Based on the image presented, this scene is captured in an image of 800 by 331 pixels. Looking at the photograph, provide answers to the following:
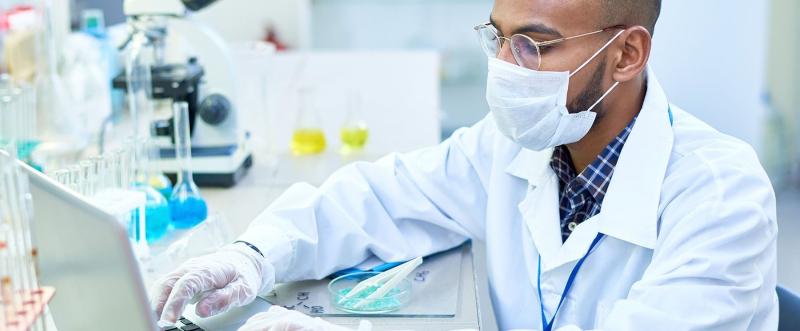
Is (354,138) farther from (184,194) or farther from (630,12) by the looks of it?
(630,12)

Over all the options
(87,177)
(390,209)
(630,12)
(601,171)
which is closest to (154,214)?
(87,177)

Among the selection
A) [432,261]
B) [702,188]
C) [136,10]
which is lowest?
[432,261]

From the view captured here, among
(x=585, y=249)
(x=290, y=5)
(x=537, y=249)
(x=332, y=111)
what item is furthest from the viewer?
(x=290, y=5)

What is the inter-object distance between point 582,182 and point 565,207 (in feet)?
0.23

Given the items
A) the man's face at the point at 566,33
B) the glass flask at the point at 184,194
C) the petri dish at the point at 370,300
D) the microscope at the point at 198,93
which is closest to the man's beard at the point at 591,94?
the man's face at the point at 566,33

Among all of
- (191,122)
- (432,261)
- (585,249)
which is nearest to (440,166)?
(432,261)

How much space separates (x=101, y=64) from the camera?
106 inches

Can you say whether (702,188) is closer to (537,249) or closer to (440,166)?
(537,249)

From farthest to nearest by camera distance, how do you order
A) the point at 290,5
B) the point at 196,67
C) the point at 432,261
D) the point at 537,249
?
the point at 290,5, the point at 196,67, the point at 432,261, the point at 537,249

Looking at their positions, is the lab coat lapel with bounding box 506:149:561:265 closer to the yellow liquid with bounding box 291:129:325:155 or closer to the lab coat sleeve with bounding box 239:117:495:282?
the lab coat sleeve with bounding box 239:117:495:282

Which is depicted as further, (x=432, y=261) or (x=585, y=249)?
(x=432, y=261)

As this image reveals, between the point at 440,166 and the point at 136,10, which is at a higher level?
the point at 136,10

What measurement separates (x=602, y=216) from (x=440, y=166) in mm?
387

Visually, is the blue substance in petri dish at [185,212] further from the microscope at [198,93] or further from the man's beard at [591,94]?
the man's beard at [591,94]
